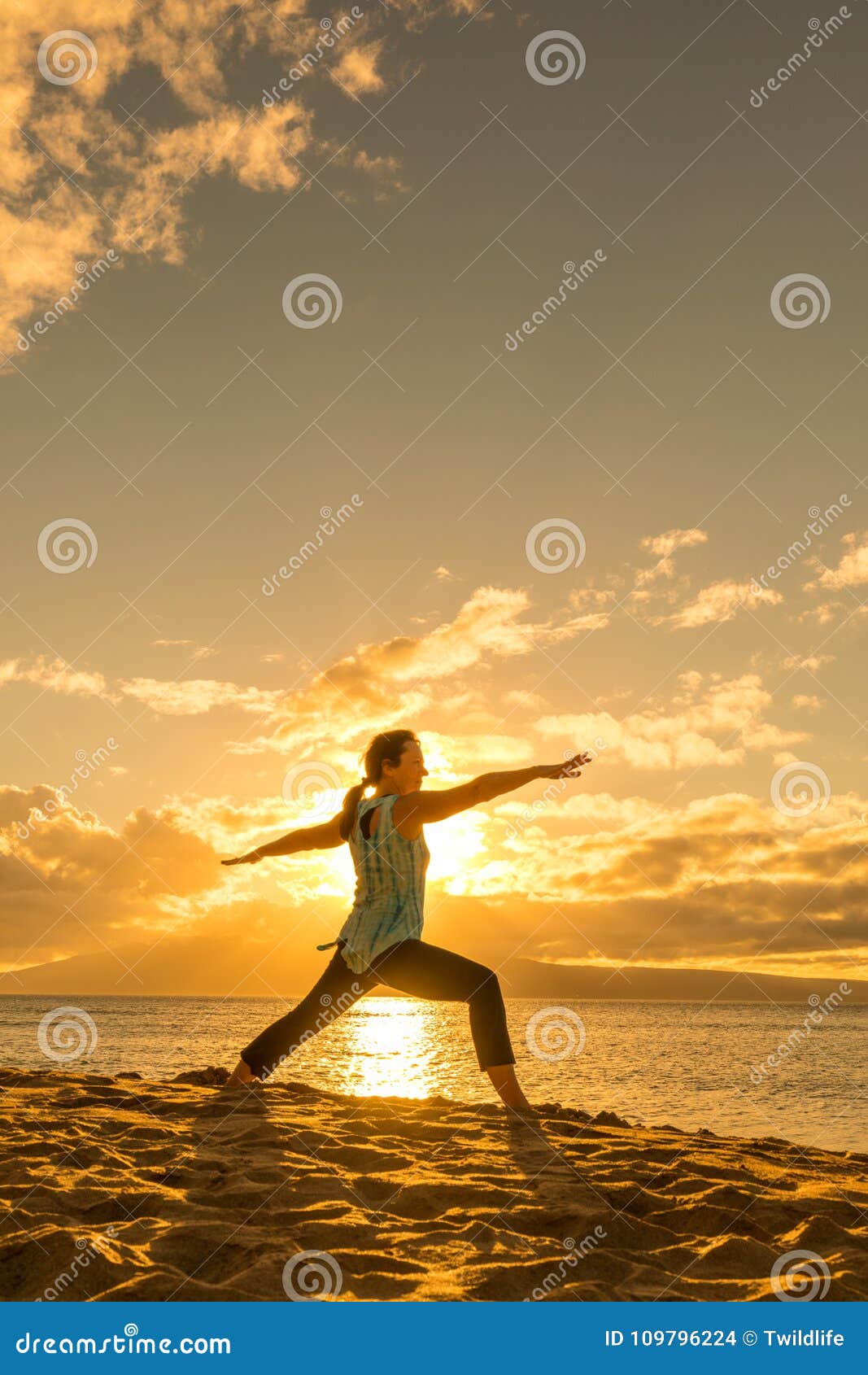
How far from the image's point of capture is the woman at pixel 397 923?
5992 millimetres

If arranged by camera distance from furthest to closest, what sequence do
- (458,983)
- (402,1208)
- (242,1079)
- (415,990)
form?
1. (242,1079)
2. (415,990)
3. (458,983)
4. (402,1208)

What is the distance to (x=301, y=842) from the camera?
698cm

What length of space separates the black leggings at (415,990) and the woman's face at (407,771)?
3.40 feet

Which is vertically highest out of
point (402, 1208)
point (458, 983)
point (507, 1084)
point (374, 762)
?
point (374, 762)

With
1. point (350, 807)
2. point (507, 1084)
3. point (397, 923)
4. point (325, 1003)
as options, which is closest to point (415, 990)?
point (397, 923)

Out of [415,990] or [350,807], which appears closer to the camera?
[415,990]

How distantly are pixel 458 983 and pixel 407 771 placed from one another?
4.64ft

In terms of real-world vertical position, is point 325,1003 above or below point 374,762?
below

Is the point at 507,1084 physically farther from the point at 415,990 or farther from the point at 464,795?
the point at 464,795

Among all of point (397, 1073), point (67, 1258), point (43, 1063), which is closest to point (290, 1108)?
point (67, 1258)

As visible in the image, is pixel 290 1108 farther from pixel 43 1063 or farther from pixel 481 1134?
pixel 43 1063

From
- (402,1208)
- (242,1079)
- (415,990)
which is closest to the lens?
(402,1208)

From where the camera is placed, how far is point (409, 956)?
609cm

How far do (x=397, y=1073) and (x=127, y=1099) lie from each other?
9290 mm
